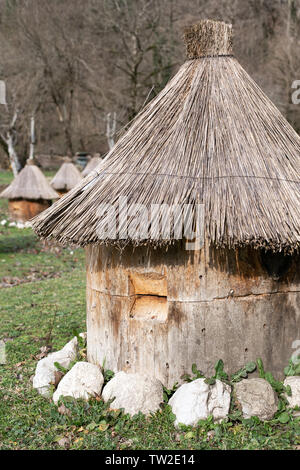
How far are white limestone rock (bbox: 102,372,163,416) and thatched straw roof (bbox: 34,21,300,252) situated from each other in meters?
1.38

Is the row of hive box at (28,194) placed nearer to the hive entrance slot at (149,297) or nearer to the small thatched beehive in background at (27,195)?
the small thatched beehive in background at (27,195)

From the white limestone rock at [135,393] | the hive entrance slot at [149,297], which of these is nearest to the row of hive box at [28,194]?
the hive entrance slot at [149,297]

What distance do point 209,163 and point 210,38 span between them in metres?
1.63

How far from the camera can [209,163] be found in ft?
17.6

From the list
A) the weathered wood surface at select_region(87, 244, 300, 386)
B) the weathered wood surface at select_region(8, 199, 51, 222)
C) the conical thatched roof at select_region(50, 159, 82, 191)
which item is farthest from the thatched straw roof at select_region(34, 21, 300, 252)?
the conical thatched roof at select_region(50, 159, 82, 191)

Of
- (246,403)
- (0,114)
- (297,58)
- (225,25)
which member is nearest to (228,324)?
(246,403)

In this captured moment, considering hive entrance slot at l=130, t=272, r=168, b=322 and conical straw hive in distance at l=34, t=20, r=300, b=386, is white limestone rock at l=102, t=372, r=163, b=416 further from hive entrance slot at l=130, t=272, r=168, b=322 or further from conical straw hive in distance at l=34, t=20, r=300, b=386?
hive entrance slot at l=130, t=272, r=168, b=322

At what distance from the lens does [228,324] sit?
5.38m

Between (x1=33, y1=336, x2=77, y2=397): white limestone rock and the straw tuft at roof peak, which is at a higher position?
the straw tuft at roof peak

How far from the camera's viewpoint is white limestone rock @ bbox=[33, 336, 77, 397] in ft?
19.5

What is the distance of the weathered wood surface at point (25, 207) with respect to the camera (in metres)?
20.3

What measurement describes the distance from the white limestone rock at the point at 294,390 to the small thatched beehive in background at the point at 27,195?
1551 cm
